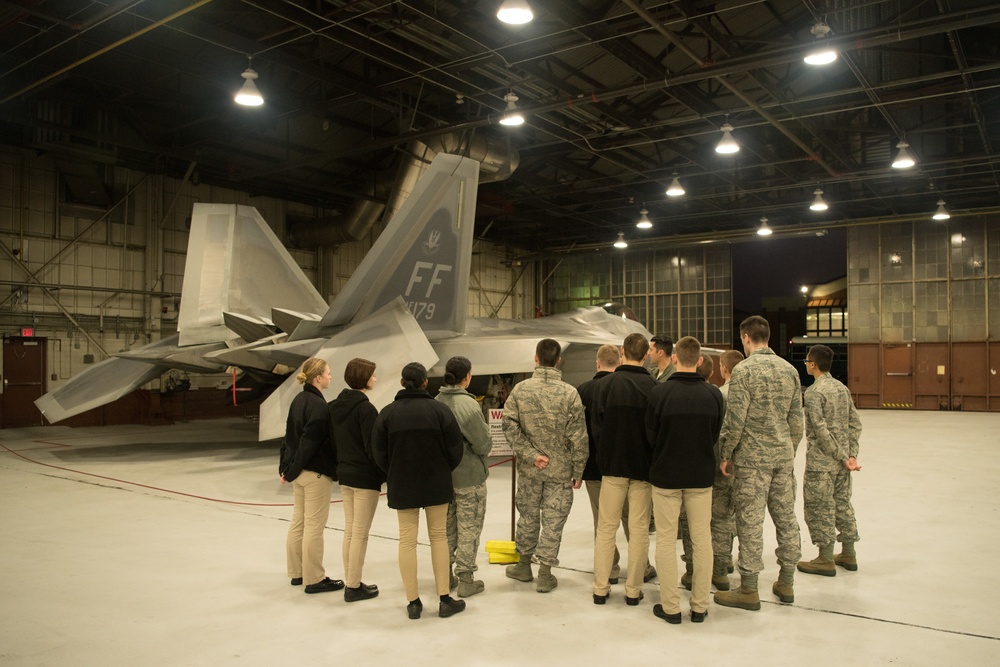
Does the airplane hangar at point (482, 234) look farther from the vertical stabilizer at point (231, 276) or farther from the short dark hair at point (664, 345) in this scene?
the short dark hair at point (664, 345)

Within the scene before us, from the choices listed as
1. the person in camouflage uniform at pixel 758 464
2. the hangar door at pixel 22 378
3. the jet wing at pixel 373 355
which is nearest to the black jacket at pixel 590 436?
the person in camouflage uniform at pixel 758 464

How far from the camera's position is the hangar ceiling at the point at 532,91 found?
1270 cm

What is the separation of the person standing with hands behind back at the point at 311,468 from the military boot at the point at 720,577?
3.03 meters

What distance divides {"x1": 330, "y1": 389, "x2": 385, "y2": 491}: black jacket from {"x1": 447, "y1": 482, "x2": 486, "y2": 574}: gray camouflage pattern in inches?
24.3

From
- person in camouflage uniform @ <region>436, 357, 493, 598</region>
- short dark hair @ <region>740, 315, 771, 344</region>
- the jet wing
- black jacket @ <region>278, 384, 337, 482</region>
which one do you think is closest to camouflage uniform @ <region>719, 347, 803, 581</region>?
short dark hair @ <region>740, 315, 771, 344</region>

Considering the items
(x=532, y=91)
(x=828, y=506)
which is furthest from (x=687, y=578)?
(x=532, y=91)

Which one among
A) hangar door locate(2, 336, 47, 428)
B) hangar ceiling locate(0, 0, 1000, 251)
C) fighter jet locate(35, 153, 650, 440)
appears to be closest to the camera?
fighter jet locate(35, 153, 650, 440)

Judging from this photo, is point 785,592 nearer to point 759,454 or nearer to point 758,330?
point 759,454

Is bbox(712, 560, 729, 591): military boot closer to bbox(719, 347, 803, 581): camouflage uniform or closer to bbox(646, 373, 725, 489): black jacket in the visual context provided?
bbox(719, 347, 803, 581): camouflage uniform

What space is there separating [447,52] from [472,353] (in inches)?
255

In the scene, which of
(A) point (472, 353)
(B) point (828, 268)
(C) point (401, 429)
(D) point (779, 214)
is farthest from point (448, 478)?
(B) point (828, 268)

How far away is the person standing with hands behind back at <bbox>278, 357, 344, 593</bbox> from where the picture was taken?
5352 millimetres

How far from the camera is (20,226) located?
17641 millimetres

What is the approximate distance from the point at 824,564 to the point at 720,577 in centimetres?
118
